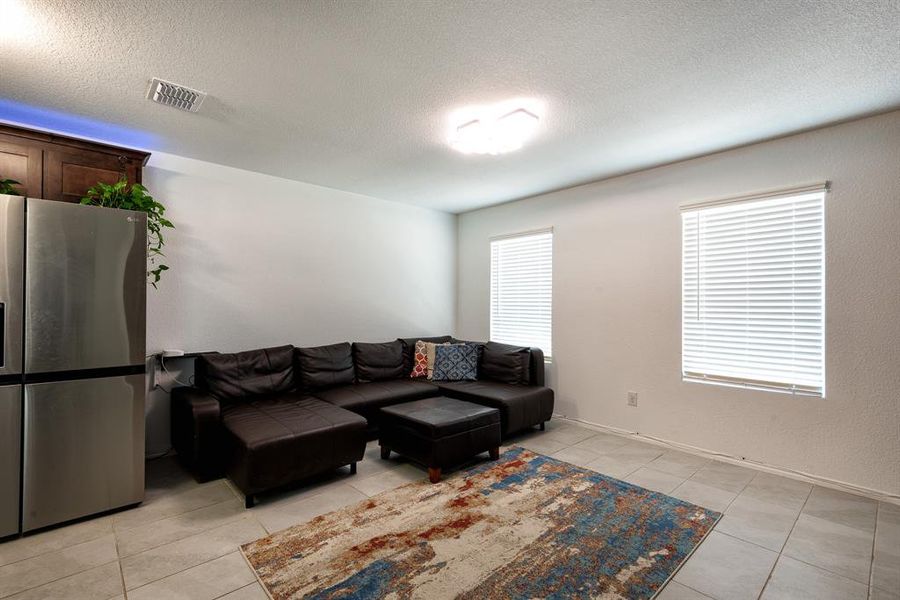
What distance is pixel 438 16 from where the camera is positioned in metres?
1.84

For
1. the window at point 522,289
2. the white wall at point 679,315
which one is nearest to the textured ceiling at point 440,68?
the white wall at point 679,315

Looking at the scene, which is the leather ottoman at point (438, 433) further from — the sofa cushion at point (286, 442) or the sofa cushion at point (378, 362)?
the sofa cushion at point (378, 362)

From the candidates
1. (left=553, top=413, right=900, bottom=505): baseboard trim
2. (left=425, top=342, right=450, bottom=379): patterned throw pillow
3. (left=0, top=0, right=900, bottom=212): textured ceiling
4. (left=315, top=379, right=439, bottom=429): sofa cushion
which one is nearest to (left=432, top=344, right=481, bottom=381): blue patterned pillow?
(left=425, top=342, right=450, bottom=379): patterned throw pillow

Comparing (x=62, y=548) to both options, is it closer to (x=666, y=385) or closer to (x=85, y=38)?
(x=85, y=38)

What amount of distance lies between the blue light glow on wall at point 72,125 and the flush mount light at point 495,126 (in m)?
2.36

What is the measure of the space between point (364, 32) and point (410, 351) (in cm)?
346

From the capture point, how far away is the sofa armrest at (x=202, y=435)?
2.86m

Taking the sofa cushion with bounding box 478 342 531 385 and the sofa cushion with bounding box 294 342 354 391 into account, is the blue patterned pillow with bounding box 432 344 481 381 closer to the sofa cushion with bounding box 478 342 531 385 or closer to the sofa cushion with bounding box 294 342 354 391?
the sofa cushion with bounding box 478 342 531 385

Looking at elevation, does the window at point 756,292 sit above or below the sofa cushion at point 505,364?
above

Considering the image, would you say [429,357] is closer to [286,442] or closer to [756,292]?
[286,442]

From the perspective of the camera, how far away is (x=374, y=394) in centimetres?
384

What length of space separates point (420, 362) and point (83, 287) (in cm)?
303

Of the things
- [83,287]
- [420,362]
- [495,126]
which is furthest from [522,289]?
[83,287]

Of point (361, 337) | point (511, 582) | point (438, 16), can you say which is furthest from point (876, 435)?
point (361, 337)
